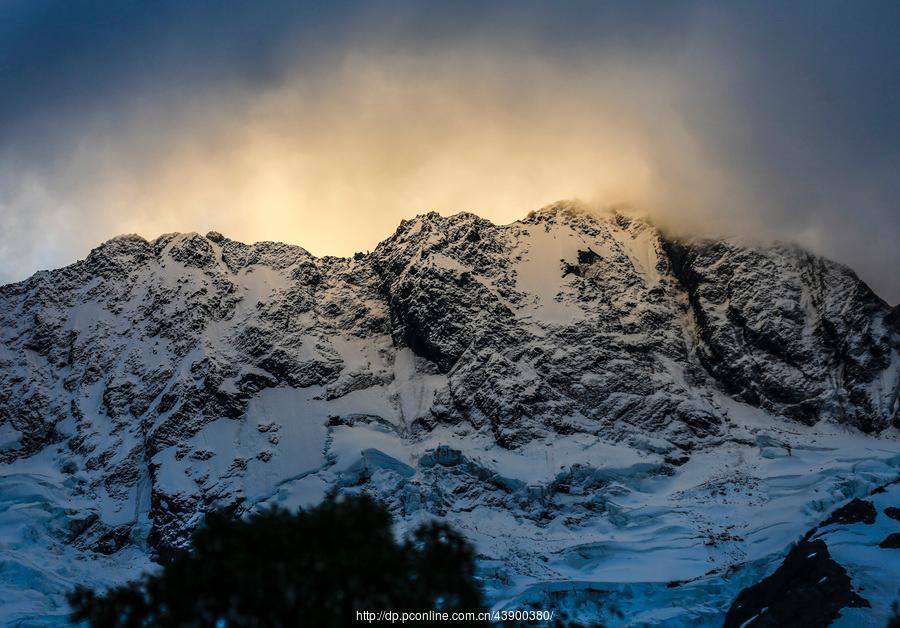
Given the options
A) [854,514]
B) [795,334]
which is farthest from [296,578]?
[795,334]

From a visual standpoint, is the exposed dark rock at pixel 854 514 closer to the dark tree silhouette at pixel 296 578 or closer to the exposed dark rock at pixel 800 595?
the exposed dark rock at pixel 800 595

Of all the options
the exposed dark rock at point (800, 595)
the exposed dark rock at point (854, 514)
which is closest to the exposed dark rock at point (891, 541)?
the exposed dark rock at point (854, 514)

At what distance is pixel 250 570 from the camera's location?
2945cm

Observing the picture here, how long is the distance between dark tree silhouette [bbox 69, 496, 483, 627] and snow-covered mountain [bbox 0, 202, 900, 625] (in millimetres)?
57687

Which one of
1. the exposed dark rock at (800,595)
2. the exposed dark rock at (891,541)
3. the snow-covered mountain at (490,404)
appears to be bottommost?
the exposed dark rock at (800,595)

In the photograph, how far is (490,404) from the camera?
443 feet

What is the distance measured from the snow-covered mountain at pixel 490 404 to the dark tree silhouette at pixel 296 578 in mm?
57687

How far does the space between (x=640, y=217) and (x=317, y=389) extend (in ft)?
275

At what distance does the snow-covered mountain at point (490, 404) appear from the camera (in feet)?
337

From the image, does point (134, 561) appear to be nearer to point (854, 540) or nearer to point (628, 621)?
point (628, 621)

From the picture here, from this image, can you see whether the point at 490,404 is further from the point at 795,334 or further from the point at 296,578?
the point at 296,578

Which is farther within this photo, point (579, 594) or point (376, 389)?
point (376, 389)

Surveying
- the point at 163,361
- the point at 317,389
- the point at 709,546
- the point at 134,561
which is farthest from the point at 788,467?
the point at 163,361

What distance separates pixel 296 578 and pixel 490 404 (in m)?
106
